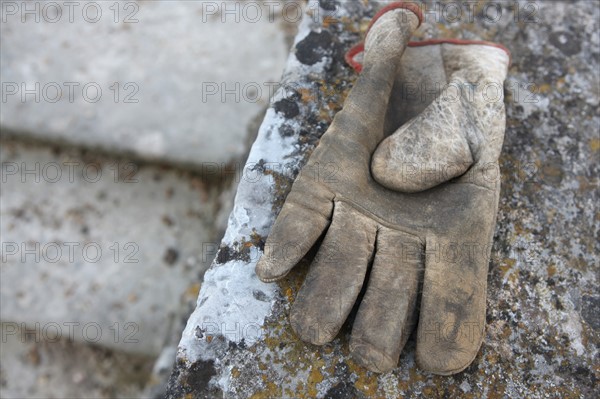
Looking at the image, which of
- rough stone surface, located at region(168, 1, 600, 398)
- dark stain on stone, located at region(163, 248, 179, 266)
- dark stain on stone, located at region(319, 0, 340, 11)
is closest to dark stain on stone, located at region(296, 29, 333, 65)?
rough stone surface, located at region(168, 1, 600, 398)

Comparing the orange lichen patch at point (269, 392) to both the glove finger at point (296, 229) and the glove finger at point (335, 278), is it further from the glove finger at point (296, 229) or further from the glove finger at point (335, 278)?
Answer: the glove finger at point (296, 229)

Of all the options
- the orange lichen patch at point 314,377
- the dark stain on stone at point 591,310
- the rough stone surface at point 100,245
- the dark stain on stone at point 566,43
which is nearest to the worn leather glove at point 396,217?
the orange lichen patch at point 314,377

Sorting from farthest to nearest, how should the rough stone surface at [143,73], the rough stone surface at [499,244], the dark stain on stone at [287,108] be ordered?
1. the rough stone surface at [143,73]
2. the dark stain on stone at [287,108]
3. the rough stone surface at [499,244]

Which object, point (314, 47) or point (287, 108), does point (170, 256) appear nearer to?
point (287, 108)

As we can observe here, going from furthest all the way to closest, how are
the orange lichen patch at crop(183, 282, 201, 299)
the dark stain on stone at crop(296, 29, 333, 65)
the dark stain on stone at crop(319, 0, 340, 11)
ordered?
the orange lichen patch at crop(183, 282, 201, 299)
the dark stain on stone at crop(319, 0, 340, 11)
the dark stain on stone at crop(296, 29, 333, 65)

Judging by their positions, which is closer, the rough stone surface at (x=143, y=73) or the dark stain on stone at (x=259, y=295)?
the dark stain on stone at (x=259, y=295)

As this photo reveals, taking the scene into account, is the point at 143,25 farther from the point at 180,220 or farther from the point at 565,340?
the point at 565,340

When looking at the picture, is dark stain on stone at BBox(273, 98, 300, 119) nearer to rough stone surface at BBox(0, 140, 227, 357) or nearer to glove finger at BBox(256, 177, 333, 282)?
glove finger at BBox(256, 177, 333, 282)

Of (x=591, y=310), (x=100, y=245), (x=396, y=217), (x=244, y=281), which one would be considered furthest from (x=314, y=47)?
(x=100, y=245)
